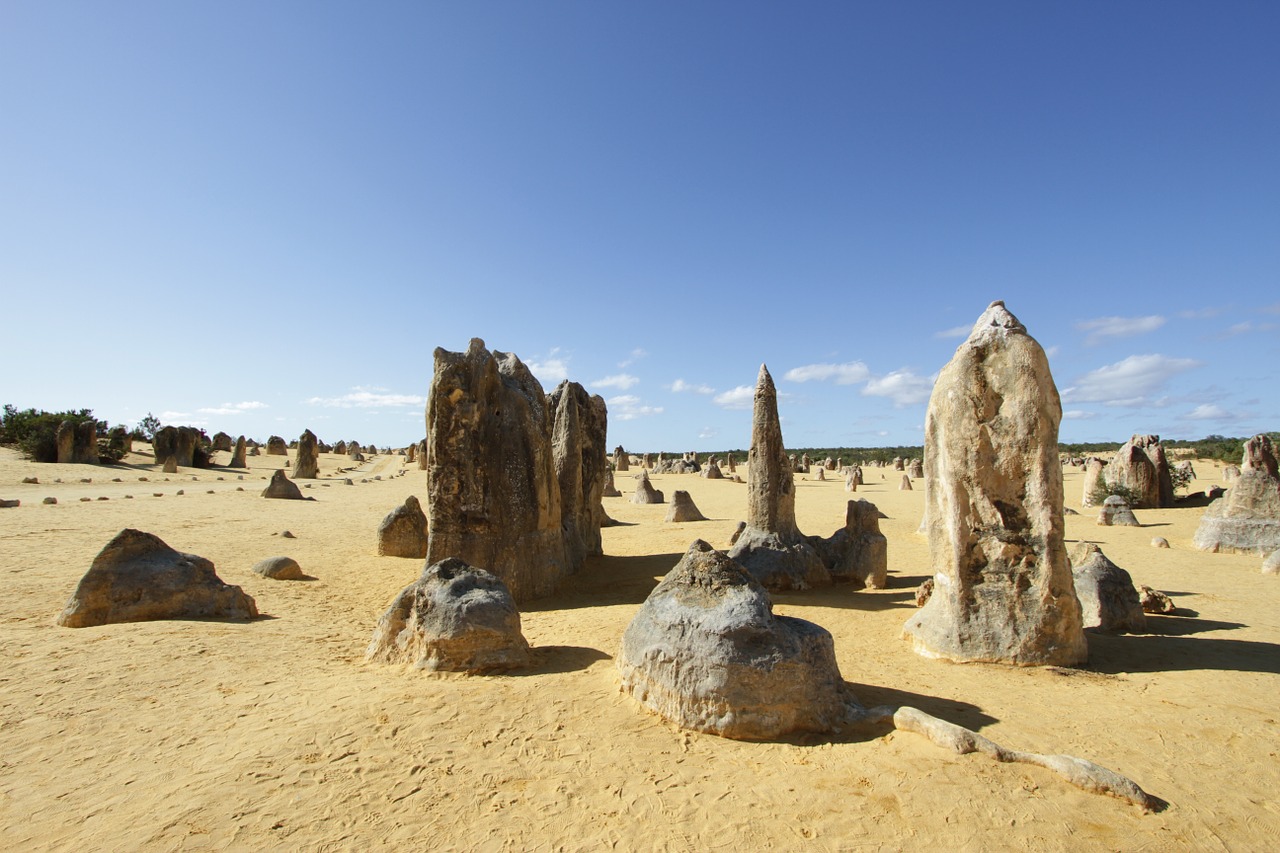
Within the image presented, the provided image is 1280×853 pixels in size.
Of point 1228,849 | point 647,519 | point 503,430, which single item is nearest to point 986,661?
point 1228,849

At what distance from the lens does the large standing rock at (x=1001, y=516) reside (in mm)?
6027

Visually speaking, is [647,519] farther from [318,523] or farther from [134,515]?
[134,515]

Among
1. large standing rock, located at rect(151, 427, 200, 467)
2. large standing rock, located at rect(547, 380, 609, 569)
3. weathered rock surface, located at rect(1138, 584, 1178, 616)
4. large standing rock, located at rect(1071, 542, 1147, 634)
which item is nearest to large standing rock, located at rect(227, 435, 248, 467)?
large standing rock, located at rect(151, 427, 200, 467)

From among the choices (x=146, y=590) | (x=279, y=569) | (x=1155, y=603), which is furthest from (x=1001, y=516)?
(x=279, y=569)

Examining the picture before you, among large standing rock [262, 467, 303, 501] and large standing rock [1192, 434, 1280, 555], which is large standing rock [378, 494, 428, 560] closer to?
large standing rock [262, 467, 303, 501]

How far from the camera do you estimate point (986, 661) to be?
604cm

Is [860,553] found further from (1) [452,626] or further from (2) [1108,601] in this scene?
(1) [452,626]

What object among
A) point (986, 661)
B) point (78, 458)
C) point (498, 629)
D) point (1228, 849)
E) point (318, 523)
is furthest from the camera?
point (78, 458)

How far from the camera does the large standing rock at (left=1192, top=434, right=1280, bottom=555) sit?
11656 mm

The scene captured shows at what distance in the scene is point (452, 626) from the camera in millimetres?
5461

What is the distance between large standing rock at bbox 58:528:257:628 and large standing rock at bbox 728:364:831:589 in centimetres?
694

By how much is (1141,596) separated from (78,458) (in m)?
36.7

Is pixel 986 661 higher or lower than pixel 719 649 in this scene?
lower

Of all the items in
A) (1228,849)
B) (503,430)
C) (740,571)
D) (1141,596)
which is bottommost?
(1228,849)
